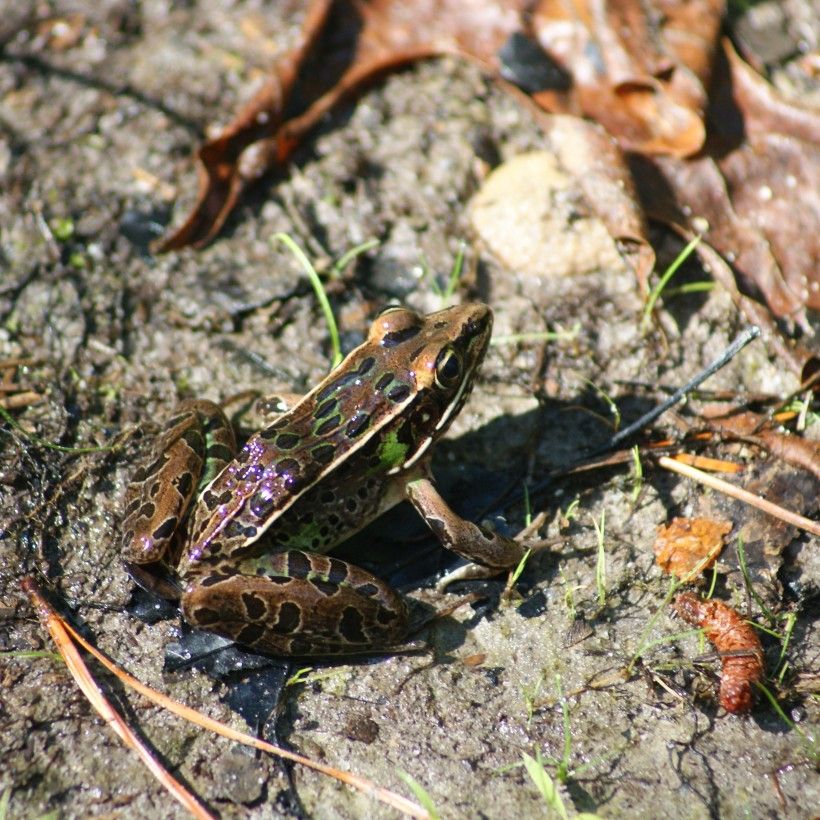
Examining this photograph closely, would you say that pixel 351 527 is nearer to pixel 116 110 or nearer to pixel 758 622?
pixel 758 622

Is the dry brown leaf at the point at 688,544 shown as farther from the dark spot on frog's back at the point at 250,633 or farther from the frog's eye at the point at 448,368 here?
the dark spot on frog's back at the point at 250,633

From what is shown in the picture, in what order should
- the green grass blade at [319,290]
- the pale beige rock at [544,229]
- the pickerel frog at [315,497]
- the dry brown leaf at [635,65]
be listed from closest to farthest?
the pickerel frog at [315,497], the green grass blade at [319,290], the pale beige rock at [544,229], the dry brown leaf at [635,65]

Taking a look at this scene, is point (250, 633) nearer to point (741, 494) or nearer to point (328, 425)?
point (328, 425)

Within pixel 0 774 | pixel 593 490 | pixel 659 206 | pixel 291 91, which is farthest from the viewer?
pixel 291 91

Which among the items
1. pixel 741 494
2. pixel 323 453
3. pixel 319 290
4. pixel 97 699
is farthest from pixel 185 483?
pixel 741 494

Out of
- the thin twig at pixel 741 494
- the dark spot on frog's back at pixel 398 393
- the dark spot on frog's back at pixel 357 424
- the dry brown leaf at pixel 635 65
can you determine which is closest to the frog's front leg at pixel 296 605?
the dark spot on frog's back at pixel 357 424

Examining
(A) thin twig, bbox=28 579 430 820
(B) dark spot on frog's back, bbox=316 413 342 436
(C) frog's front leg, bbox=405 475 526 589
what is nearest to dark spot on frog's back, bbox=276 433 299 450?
(B) dark spot on frog's back, bbox=316 413 342 436

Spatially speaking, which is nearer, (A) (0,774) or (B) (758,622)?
(A) (0,774)

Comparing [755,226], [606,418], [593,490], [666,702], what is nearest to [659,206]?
[755,226]
